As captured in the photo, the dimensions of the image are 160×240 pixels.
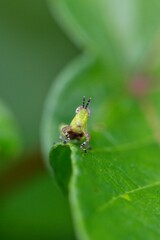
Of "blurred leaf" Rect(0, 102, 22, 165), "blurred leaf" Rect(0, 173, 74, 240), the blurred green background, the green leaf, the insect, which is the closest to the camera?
the green leaf

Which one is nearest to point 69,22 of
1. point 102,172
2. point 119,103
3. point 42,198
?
point 119,103

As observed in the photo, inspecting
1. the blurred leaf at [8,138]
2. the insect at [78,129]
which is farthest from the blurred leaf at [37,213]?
the insect at [78,129]

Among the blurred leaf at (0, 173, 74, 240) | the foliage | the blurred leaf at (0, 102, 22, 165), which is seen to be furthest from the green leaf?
the blurred leaf at (0, 173, 74, 240)

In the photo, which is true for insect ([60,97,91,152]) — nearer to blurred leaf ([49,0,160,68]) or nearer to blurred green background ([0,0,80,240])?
blurred leaf ([49,0,160,68])

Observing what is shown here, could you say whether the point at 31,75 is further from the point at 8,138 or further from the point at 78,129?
the point at 78,129

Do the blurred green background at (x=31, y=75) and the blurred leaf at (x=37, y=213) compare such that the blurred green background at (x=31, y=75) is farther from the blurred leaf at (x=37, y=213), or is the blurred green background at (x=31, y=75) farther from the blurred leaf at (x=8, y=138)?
the blurred leaf at (x=8, y=138)

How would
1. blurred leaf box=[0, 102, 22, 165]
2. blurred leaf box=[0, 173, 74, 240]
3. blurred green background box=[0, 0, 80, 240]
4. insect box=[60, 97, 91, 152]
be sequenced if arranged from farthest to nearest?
blurred green background box=[0, 0, 80, 240] < blurred leaf box=[0, 173, 74, 240] < blurred leaf box=[0, 102, 22, 165] < insect box=[60, 97, 91, 152]

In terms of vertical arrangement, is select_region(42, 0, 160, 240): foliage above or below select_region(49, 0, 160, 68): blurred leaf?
below

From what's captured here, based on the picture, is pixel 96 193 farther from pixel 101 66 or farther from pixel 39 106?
pixel 39 106
